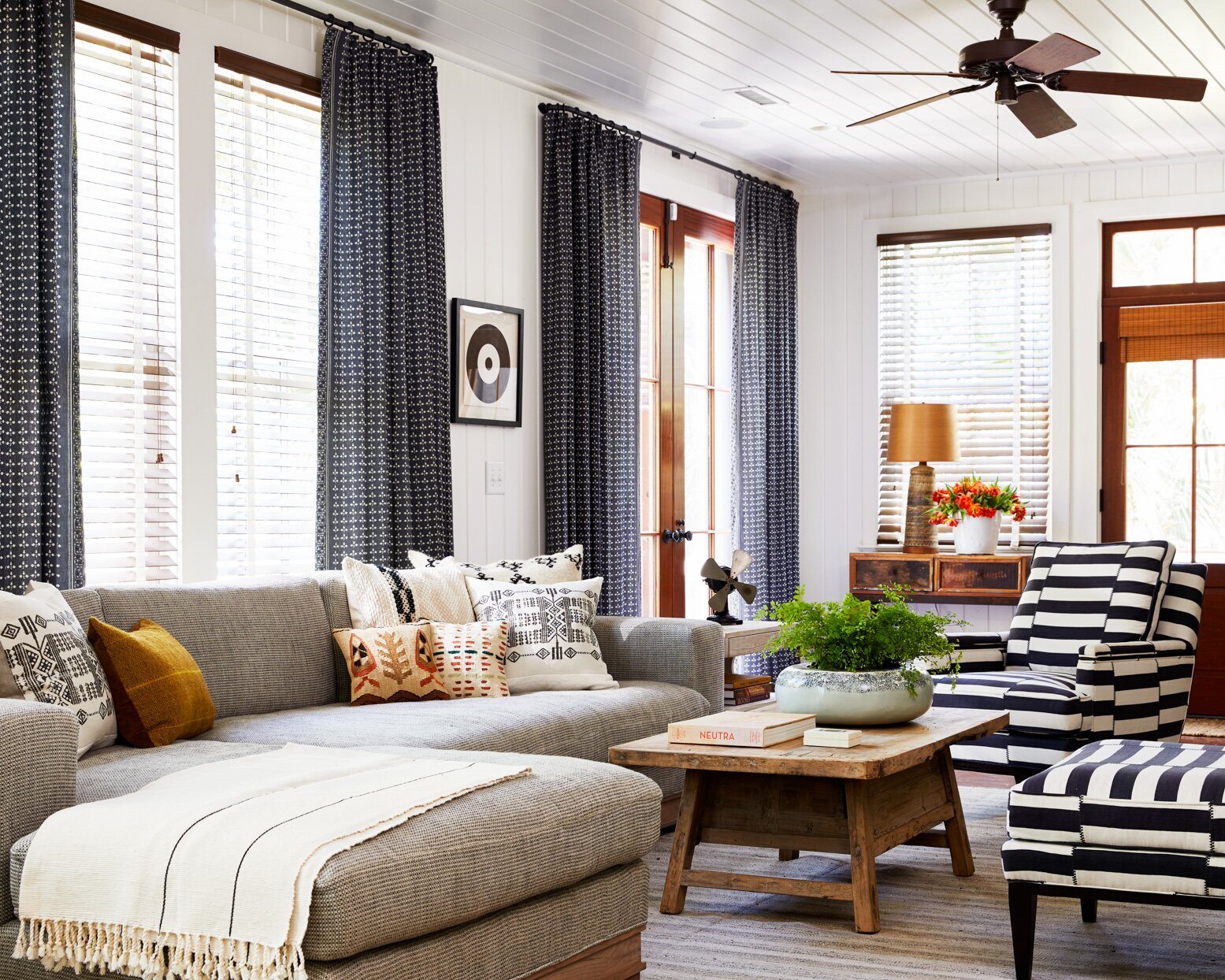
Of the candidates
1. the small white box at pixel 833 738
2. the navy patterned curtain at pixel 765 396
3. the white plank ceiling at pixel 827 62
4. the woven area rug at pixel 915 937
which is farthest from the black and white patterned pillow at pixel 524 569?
the navy patterned curtain at pixel 765 396

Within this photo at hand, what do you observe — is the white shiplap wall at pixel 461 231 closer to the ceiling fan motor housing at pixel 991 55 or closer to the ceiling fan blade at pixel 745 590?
the ceiling fan blade at pixel 745 590

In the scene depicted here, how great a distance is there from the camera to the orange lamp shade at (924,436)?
6887 mm

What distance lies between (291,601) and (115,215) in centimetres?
123

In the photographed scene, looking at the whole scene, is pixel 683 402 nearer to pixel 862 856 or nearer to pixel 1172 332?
pixel 1172 332

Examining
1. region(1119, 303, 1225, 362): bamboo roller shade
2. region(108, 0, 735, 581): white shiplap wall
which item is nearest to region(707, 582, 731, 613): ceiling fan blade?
region(108, 0, 735, 581): white shiplap wall

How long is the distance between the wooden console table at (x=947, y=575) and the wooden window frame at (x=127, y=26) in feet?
14.1

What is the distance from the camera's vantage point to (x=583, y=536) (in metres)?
5.77

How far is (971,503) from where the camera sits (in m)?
6.97

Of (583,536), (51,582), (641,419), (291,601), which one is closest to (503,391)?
(583,536)

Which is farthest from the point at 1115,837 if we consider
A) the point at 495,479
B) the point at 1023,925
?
the point at 495,479

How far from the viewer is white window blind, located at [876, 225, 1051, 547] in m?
7.33

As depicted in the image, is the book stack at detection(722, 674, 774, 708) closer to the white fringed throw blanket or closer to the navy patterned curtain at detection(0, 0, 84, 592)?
the navy patterned curtain at detection(0, 0, 84, 592)

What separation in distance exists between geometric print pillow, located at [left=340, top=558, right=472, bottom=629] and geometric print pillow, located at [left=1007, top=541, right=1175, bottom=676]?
2172 millimetres

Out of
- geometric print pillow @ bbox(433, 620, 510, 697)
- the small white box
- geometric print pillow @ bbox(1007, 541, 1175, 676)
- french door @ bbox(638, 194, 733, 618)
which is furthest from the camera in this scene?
french door @ bbox(638, 194, 733, 618)
